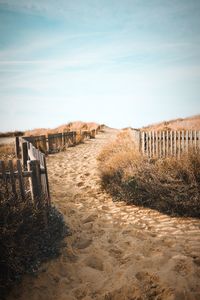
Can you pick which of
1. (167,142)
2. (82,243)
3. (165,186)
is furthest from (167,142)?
(82,243)

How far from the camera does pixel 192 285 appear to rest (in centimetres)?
281

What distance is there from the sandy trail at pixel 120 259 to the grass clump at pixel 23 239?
0.15 m

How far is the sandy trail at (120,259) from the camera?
286 cm

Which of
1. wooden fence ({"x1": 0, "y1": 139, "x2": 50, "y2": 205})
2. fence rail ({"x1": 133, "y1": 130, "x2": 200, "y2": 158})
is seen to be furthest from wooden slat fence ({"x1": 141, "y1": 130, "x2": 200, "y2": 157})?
wooden fence ({"x1": 0, "y1": 139, "x2": 50, "y2": 205})

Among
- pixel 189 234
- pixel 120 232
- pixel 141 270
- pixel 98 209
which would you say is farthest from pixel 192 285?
pixel 98 209

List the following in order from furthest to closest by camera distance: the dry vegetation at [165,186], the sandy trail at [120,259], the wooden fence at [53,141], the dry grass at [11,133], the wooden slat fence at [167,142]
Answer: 1. the dry grass at [11,133]
2. the wooden fence at [53,141]
3. the wooden slat fence at [167,142]
4. the dry vegetation at [165,186]
5. the sandy trail at [120,259]

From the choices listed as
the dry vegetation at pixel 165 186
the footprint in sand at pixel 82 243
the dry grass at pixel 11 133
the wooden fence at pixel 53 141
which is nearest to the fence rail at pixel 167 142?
the dry vegetation at pixel 165 186

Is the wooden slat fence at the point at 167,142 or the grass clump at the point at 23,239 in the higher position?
the wooden slat fence at the point at 167,142

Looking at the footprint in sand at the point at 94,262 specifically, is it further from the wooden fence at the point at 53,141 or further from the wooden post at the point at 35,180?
the wooden fence at the point at 53,141

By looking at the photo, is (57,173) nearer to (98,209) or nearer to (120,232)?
(98,209)

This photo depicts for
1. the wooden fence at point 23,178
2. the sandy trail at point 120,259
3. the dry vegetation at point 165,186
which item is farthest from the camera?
the dry vegetation at point 165,186

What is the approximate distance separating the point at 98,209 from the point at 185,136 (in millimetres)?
4411

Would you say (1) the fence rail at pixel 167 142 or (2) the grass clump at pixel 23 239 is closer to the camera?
(2) the grass clump at pixel 23 239

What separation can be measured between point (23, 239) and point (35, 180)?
1.01 m
